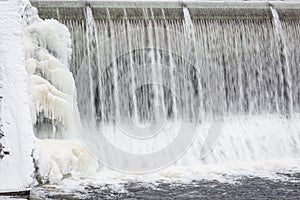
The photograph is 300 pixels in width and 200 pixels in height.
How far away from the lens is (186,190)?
769cm

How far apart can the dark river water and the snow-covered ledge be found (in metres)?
0.83

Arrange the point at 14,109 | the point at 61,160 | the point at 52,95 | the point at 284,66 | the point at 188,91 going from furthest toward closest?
the point at 284,66, the point at 188,91, the point at 52,95, the point at 61,160, the point at 14,109

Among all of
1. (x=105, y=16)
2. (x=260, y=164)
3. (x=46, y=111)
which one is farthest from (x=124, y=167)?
(x=105, y=16)

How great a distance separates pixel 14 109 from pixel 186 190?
2.66 m

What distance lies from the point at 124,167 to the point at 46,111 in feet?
5.99

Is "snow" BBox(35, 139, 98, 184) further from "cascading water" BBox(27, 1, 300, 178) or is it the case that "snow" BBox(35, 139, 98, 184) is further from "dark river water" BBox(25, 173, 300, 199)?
"cascading water" BBox(27, 1, 300, 178)

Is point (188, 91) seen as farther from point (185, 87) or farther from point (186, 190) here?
point (186, 190)

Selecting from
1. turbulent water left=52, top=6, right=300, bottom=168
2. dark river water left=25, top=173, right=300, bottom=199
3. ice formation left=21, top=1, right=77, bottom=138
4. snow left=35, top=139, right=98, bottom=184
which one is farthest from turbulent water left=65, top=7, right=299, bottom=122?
dark river water left=25, top=173, right=300, bottom=199

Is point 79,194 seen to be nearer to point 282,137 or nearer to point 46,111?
point 46,111

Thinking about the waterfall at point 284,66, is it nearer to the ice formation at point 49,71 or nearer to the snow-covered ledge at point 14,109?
the ice formation at point 49,71

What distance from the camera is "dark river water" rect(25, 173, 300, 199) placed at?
7.33 meters

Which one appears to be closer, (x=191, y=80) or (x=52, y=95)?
(x=52, y=95)

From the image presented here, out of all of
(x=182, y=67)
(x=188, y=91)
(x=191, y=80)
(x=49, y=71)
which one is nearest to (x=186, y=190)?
(x=49, y=71)

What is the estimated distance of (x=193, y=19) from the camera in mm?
11383
